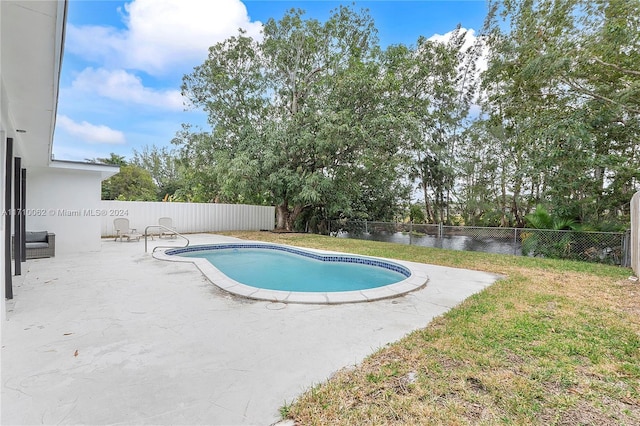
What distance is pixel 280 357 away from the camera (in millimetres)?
2502

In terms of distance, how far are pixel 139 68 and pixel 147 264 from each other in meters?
10.4

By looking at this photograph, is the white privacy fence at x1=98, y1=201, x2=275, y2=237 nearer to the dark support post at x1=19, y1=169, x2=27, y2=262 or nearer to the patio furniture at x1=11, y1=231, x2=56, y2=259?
the patio furniture at x1=11, y1=231, x2=56, y2=259

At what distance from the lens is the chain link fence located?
7543mm

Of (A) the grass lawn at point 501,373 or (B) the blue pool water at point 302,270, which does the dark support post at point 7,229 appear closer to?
(B) the blue pool water at point 302,270

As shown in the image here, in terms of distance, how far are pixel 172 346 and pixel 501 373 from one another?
2.81 meters

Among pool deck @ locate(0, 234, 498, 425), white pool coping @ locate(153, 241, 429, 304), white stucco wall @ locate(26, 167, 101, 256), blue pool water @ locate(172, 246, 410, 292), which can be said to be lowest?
blue pool water @ locate(172, 246, 410, 292)

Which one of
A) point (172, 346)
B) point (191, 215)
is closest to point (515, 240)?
point (172, 346)

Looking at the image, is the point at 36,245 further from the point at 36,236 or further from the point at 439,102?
the point at 439,102

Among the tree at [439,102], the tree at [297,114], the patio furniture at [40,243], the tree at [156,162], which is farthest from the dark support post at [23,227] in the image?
the tree at [156,162]

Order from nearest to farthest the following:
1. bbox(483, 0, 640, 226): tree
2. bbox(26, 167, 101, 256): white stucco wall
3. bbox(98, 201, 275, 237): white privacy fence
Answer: bbox(483, 0, 640, 226): tree < bbox(26, 167, 101, 256): white stucco wall < bbox(98, 201, 275, 237): white privacy fence

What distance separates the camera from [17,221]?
5.68 m

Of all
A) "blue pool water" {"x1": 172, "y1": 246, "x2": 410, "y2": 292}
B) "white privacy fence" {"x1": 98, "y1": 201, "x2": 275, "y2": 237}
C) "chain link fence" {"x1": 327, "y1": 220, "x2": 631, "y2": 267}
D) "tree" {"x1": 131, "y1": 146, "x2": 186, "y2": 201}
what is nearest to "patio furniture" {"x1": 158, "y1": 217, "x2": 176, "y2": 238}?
"white privacy fence" {"x1": 98, "y1": 201, "x2": 275, "y2": 237}

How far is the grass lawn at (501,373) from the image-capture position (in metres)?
1.82

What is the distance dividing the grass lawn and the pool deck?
0.25m
